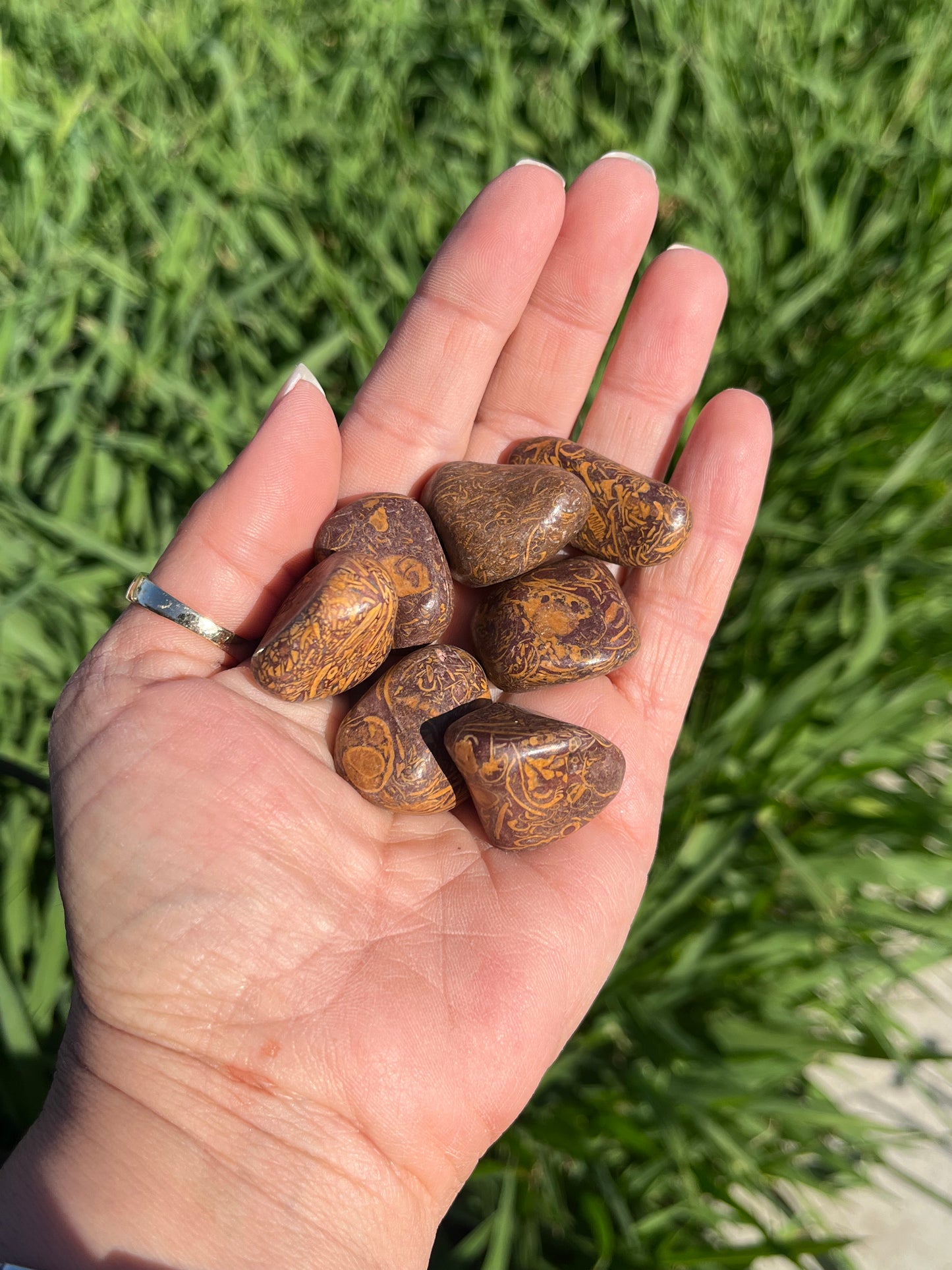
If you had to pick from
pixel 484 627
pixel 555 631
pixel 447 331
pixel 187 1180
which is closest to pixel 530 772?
pixel 555 631

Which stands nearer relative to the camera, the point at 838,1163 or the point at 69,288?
the point at 838,1163

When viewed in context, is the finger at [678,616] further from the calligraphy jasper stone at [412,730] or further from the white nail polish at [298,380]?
the white nail polish at [298,380]

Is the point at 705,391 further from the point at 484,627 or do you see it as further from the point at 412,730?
the point at 412,730

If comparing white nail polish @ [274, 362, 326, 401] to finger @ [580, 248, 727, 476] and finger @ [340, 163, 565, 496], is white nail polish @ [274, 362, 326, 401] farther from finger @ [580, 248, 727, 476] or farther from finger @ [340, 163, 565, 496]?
finger @ [580, 248, 727, 476]

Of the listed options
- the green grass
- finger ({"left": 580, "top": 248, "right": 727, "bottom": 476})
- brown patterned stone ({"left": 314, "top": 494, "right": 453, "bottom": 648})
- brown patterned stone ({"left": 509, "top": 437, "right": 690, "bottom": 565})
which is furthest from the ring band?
finger ({"left": 580, "top": 248, "right": 727, "bottom": 476})

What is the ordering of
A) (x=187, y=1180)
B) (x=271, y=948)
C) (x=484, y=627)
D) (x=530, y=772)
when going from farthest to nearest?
(x=484, y=627) < (x=530, y=772) < (x=271, y=948) < (x=187, y=1180)

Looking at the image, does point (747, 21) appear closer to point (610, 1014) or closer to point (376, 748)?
point (376, 748)

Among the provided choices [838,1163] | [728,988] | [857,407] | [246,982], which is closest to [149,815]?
[246,982]
